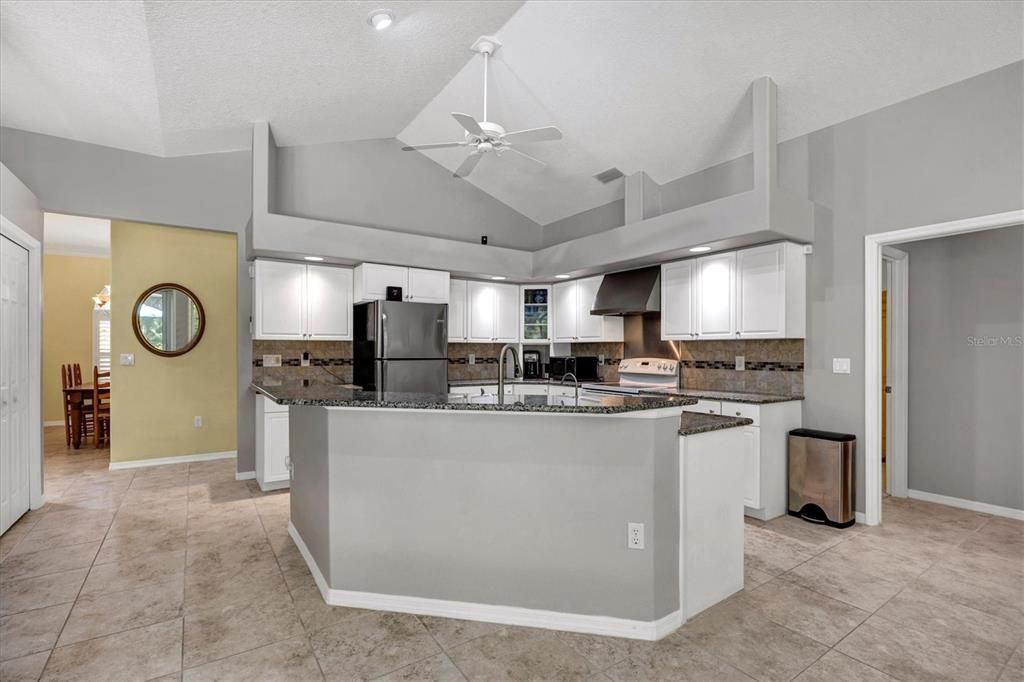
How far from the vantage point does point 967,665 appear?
2125 mm

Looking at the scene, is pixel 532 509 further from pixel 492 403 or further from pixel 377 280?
pixel 377 280

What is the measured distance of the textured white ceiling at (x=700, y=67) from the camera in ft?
10.4

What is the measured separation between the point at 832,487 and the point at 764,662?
212 centimetres

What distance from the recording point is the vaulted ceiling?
121 inches

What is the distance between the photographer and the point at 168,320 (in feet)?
19.5

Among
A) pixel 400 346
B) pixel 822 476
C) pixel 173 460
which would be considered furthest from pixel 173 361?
pixel 822 476

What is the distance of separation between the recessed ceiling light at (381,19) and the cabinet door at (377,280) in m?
2.29

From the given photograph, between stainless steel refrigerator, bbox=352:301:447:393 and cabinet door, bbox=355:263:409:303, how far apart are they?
123 mm

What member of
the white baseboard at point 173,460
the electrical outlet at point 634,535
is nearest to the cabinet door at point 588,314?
the electrical outlet at point 634,535

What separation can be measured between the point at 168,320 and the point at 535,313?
430 centimetres

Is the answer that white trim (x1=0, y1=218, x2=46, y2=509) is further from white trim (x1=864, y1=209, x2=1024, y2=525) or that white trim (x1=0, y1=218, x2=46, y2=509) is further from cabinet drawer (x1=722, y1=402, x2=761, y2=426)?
white trim (x1=864, y1=209, x2=1024, y2=525)

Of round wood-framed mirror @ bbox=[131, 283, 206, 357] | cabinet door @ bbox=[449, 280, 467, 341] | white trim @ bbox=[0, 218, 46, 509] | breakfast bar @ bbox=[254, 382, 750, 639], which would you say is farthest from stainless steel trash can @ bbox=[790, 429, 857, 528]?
round wood-framed mirror @ bbox=[131, 283, 206, 357]

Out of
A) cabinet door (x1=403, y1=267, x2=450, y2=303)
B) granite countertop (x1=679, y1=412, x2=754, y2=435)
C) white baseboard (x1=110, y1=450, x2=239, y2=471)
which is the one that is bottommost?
white baseboard (x1=110, y1=450, x2=239, y2=471)

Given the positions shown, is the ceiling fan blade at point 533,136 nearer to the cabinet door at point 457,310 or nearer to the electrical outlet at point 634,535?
the electrical outlet at point 634,535
